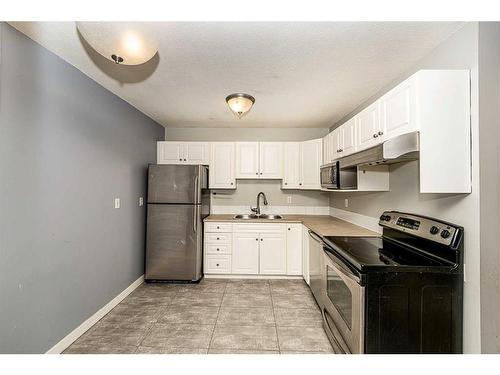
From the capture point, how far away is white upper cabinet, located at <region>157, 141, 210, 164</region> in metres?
4.00

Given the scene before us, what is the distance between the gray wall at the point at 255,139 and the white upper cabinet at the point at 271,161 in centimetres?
30

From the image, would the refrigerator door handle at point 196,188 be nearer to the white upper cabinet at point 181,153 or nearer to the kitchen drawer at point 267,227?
Result: the white upper cabinet at point 181,153

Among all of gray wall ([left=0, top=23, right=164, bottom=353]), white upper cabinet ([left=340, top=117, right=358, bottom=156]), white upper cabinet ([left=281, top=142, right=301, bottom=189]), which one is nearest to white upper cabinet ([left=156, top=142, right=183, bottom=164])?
gray wall ([left=0, top=23, right=164, bottom=353])

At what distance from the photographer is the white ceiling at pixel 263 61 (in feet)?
5.26

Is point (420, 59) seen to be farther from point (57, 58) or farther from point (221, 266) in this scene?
point (221, 266)

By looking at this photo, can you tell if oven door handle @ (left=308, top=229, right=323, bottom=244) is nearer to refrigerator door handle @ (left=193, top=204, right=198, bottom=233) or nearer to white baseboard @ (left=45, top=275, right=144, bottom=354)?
refrigerator door handle @ (left=193, top=204, right=198, bottom=233)

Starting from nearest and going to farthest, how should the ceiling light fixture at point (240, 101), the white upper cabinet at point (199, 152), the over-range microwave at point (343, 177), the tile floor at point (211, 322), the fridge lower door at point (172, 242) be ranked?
the tile floor at point (211, 322)
the ceiling light fixture at point (240, 101)
the over-range microwave at point (343, 177)
the fridge lower door at point (172, 242)
the white upper cabinet at point (199, 152)

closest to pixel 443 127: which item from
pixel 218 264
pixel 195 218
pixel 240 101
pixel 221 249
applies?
pixel 240 101

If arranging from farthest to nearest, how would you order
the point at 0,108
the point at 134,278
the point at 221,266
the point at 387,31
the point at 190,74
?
the point at 221,266
the point at 134,278
the point at 190,74
the point at 387,31
the point at 0,108

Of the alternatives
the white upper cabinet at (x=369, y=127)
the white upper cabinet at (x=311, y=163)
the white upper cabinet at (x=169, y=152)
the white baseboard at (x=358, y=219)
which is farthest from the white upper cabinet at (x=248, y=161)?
the white upper cabinet at (x=369, y=127)

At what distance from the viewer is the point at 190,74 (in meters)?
2.28

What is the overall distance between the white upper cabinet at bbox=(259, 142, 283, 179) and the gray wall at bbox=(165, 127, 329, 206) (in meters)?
0.30
